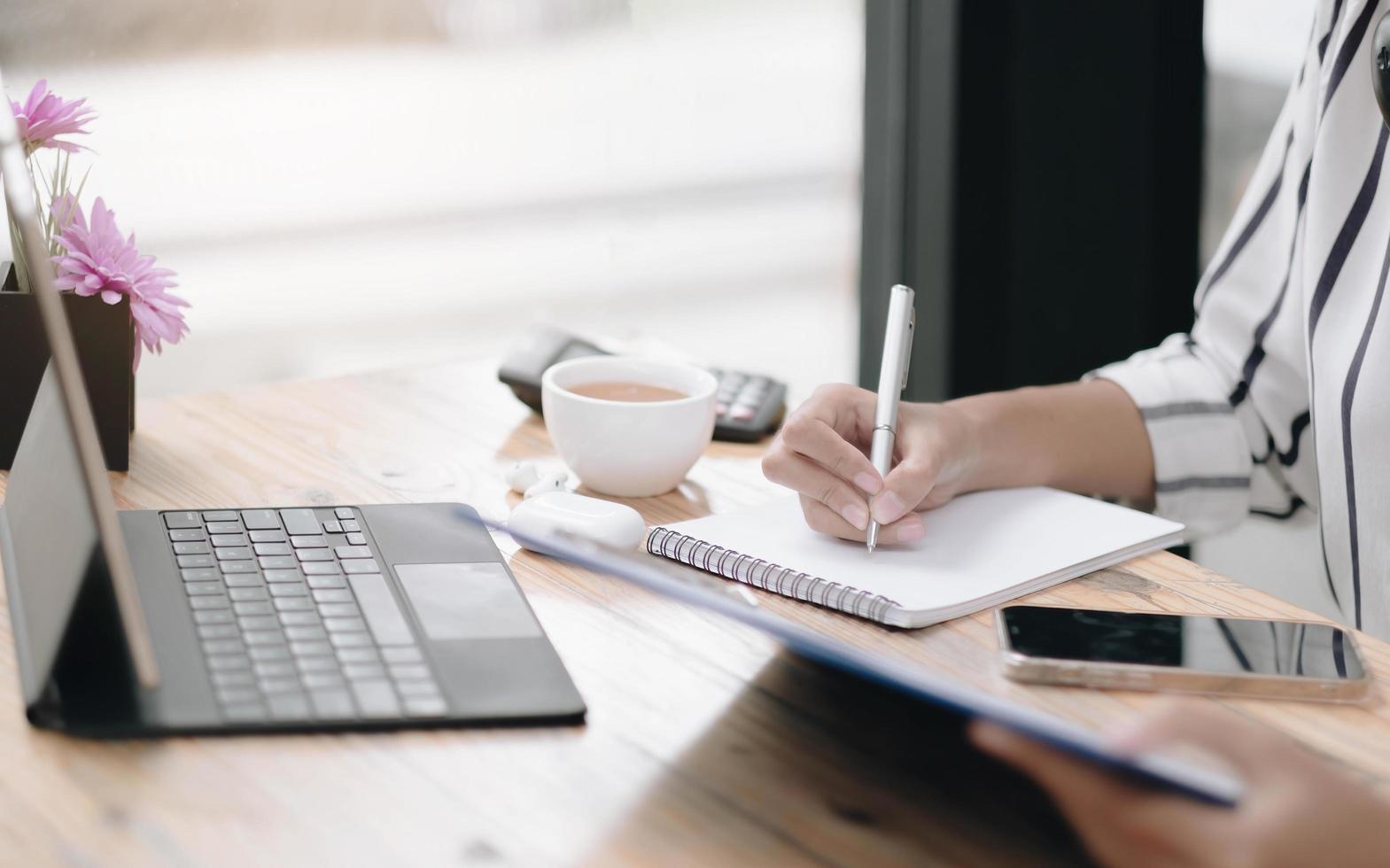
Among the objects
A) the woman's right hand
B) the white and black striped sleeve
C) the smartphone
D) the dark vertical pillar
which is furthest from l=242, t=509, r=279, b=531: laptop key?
the dark vertical pillar

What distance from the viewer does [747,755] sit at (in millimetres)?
557

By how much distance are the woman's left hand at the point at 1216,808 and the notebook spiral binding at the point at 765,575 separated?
0.21m

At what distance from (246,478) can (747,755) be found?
0.48 metres

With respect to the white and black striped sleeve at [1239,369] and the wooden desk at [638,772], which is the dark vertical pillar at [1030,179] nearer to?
the white and black striped sleeve at [1239,369]

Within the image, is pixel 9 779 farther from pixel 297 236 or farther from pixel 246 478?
pixel 297 236

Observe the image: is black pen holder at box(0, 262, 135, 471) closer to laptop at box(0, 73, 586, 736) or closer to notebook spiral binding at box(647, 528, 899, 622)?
laptop at box(0, 73, 586, 736)

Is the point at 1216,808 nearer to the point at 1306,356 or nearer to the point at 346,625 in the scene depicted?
the point at 346,625

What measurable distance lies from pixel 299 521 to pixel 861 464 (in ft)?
1.07

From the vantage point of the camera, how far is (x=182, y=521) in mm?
761

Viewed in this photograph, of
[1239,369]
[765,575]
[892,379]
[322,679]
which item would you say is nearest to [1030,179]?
[1239,369]

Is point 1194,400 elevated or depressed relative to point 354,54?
depressed

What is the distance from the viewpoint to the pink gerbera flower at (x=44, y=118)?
0.90 m

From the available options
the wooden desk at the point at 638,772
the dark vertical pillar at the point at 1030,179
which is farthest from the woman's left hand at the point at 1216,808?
the dark vertical pillar at the point at 1030,179

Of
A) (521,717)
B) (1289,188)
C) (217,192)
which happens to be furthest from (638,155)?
(521,717)
